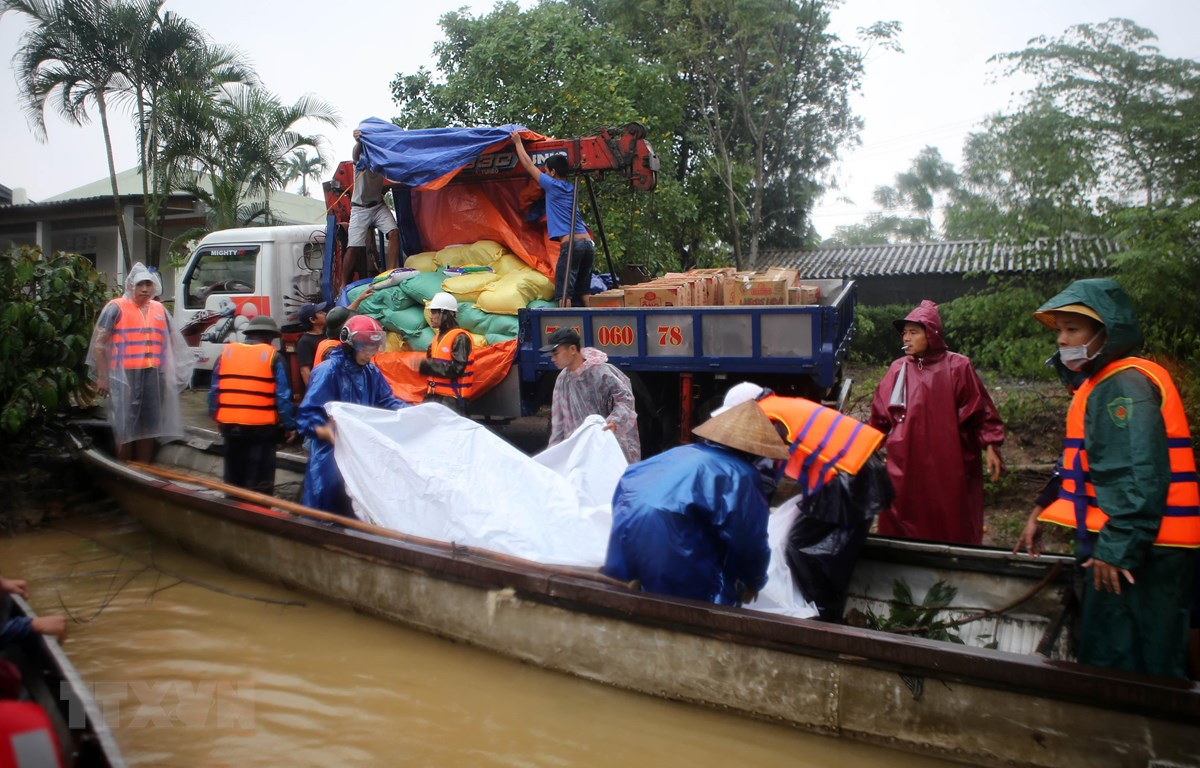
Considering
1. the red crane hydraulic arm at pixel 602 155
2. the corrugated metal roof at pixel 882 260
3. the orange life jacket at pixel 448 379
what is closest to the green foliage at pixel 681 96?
the corrugated metal roof at pixel 882 260

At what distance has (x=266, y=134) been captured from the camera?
14883 millimetres

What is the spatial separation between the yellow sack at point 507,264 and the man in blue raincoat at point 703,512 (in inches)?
177

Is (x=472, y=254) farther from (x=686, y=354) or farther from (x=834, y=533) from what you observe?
(x=834, y=533)

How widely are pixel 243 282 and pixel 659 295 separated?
5.07 metres

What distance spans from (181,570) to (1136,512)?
197 inches

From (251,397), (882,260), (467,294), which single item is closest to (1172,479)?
(251,397)

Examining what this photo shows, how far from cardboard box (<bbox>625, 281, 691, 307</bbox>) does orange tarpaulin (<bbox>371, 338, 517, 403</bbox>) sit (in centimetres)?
108

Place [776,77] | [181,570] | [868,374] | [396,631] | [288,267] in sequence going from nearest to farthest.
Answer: [396,631] < [181,570] < [288,267] < [868,374] < [776,77]

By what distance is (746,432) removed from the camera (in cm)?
314

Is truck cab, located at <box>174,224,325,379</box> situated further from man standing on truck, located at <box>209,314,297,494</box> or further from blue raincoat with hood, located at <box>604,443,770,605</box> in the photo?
blue raincoat with hood, located at <box>604,443,770,605</box>

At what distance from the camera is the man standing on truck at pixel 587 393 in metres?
4.92

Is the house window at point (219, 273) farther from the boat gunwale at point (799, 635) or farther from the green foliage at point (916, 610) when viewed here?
the green foliage at point (916, 610)

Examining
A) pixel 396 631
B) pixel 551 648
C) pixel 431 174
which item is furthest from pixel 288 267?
pixel 551 648

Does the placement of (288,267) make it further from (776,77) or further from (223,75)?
(776,77)
